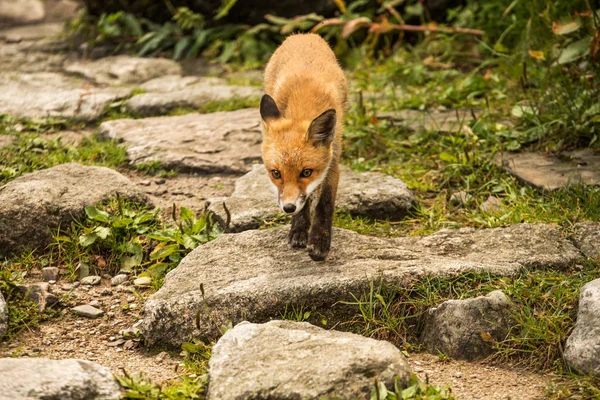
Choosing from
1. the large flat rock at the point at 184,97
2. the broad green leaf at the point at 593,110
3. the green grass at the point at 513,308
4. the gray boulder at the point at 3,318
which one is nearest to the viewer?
the green grass at the point at 513,308

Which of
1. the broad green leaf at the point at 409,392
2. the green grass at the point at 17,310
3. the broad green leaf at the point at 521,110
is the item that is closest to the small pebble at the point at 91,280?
the green grass at the point at 17,310

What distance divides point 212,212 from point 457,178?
2.01m

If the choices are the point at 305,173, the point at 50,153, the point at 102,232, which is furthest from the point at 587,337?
the point at 50,153

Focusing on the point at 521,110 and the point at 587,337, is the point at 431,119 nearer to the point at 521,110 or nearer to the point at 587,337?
the point at 521,110

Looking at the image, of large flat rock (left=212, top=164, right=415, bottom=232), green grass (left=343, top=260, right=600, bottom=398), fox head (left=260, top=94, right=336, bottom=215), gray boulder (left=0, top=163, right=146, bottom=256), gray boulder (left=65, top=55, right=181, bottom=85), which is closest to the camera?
green grass (left=343, top=260, right=600, bottom=398)

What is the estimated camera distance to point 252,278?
4.12 metres

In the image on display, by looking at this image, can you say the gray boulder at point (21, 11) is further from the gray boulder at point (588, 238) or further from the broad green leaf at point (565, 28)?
the gray boulder at point (588, 238)

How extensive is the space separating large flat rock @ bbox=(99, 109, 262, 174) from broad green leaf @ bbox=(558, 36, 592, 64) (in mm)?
2720

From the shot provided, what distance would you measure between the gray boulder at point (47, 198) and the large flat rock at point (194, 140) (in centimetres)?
84

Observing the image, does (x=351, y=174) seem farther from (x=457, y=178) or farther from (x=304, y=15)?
(x=304, y=15)

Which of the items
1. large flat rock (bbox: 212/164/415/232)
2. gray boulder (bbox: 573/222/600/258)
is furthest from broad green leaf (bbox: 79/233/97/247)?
gray boulder (bbox: 573/222/600/258)

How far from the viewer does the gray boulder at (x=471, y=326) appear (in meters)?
3.75

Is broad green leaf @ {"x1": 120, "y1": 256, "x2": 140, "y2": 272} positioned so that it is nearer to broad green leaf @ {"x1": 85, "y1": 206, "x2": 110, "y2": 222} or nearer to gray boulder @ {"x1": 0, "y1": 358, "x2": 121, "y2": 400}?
broad green leaf @ {"x1": 85, "y1": 206, "x2": 110, "y2": 222}

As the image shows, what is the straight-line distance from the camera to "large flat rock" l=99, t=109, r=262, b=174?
19.8 feet
